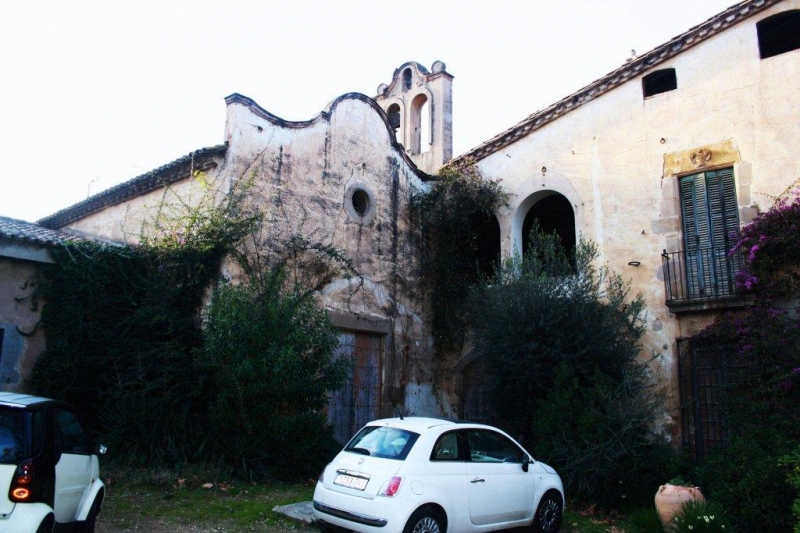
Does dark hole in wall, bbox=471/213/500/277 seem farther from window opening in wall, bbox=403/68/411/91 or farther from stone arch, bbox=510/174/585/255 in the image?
window opening in wall, bbox=403/68/411/91

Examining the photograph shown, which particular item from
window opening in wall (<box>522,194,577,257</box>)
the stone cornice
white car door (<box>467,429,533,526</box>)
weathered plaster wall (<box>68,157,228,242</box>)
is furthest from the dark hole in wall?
white car door (<box>467,429,533,526</box>)

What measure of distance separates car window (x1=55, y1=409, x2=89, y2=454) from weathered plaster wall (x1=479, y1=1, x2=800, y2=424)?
994 centimetres

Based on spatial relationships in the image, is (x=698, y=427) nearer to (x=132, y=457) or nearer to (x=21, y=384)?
(x=132, y=457)

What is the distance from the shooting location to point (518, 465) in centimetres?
768

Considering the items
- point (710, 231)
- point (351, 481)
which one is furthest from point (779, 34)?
point (351, 481)

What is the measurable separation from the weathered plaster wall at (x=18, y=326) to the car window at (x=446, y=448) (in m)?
7.44

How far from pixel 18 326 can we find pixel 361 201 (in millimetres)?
6919

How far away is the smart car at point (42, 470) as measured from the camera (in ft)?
16.0

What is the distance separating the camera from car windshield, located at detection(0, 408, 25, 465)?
4996mm

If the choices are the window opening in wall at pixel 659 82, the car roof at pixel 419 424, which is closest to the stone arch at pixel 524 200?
the window opening in wall at pixel 659 82

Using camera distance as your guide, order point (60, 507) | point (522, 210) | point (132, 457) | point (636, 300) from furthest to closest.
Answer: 1. point (522, 210)
2. point (636, 300)
3. point (132, 457)
4. point (60, 507)

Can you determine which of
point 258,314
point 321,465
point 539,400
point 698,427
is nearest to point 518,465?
point 539,400

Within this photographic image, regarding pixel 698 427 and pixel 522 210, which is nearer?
pixel 698 427

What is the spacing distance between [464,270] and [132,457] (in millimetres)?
8489
